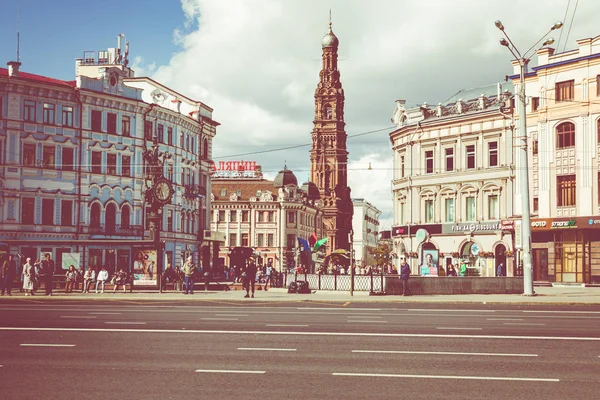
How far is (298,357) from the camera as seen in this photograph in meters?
13.1

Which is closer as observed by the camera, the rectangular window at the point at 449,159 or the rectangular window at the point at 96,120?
the rectangular window at the point at 96,120

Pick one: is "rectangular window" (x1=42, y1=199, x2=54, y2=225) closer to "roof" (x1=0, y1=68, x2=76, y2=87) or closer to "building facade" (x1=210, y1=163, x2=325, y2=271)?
"roof" (x1=0, y1=68, x2=76, y2=87)

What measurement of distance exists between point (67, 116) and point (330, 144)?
85.4 meters

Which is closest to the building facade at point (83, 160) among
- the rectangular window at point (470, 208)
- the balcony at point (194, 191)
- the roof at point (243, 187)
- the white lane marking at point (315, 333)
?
the balcony at point (194, 191)

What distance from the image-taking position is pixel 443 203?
60.9m

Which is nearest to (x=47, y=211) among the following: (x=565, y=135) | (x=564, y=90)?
(x=565, y=135)

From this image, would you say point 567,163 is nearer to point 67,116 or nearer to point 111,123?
point 111,123

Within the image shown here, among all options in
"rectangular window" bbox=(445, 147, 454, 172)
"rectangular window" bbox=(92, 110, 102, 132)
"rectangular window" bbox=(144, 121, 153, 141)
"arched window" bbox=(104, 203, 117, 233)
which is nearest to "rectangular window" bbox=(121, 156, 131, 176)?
"rectangular window" bbox=(144, 121, 153, 141)

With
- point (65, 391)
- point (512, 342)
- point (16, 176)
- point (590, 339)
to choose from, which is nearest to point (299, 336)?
point (512, 342)

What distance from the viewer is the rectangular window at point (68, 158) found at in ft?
185

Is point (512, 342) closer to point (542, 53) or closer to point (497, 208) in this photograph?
point (542, 53)

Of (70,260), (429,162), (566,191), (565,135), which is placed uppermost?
(565,135)

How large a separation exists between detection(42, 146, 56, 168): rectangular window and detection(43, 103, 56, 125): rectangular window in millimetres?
1812

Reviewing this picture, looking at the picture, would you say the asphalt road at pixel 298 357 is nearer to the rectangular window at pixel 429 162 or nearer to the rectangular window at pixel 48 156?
the rectangular window at pixel 48 156
